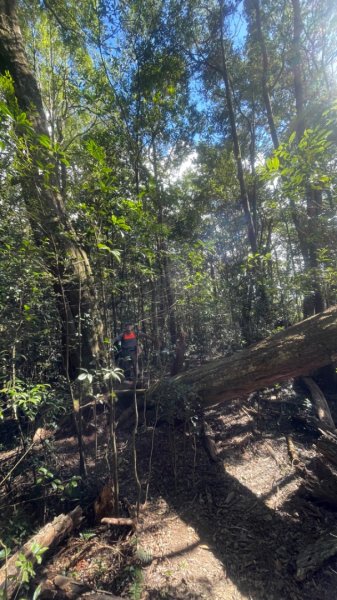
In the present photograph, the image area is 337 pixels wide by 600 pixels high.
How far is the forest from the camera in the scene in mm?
2822

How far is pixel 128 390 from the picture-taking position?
219 inches

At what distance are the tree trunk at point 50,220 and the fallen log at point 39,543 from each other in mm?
1675

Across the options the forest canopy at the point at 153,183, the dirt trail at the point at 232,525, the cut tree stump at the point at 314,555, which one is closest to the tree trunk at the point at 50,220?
the forest canopy at the point at 153,183

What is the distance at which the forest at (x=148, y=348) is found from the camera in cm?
282

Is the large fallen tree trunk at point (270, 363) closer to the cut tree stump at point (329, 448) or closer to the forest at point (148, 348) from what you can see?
the forest at point (148, 348)

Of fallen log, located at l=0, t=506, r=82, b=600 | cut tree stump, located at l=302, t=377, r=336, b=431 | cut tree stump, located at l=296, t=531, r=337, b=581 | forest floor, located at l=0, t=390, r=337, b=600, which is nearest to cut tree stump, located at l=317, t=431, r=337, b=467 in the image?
forest floor, located at l=0, t=390, r=337, b=600

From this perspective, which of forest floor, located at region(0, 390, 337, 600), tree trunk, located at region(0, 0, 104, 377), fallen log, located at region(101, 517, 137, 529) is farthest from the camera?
fallen log, located at region(101, 517, 137, 529)

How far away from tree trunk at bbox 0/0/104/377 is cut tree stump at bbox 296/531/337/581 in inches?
127

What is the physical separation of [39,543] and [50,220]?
341 centimetres

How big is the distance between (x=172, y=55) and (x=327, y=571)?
1185 centimetres

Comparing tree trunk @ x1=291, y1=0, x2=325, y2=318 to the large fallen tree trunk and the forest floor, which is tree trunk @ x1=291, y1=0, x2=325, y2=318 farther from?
the forest floor

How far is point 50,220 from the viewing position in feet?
10.00

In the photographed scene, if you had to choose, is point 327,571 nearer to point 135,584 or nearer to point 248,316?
point 135,584

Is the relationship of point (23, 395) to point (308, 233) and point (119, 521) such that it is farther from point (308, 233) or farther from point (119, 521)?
point (308, 233)
